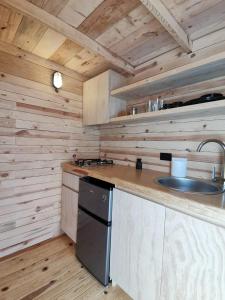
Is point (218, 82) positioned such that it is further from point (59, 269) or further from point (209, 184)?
point (59, 269)

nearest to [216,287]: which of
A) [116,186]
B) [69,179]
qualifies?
[116,186]

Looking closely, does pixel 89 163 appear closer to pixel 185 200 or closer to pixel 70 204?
pixel 70 204

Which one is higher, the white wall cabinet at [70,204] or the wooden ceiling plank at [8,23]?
the wooden ceiling plank at [8,23]

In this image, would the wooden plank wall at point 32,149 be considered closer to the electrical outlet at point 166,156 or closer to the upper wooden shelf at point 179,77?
the upper wooden shelf at point 179,77

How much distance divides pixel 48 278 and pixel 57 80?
2032 mm

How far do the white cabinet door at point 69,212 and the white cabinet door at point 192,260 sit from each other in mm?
1064

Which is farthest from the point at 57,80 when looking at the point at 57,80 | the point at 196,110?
the point at 196,110

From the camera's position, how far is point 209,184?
1.27m

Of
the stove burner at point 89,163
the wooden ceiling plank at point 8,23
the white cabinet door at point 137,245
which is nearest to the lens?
the white cabinet door at point 137,245

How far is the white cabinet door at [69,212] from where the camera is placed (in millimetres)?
1789

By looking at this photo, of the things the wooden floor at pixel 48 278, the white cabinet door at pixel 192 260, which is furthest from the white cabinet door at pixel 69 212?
the white cabinet door at pixel 192 260

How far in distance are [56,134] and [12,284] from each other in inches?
58.6

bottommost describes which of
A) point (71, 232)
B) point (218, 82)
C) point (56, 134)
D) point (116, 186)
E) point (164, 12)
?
point (71, 232)

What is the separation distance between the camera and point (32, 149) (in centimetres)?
185
